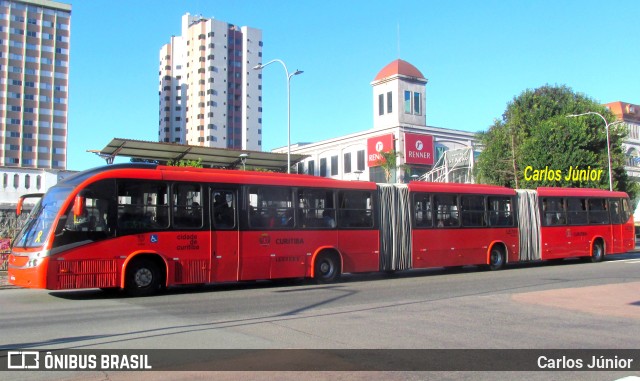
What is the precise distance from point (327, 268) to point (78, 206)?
7642mm

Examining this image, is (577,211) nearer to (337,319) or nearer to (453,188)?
(453,188)

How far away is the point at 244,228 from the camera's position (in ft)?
51.6

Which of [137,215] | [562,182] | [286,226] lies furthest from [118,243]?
[562,182]

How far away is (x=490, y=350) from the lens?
25.7ft

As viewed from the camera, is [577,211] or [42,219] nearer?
[42,219]

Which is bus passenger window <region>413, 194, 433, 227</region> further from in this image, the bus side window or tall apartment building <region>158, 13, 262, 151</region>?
tall apartment building <region>158, 13, 262, 151</region>

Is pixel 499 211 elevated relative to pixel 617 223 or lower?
elevated

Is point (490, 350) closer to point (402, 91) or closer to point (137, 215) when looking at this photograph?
point (137, 215)

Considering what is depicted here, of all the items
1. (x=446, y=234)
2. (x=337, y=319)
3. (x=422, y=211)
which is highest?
(x=422, y=211)

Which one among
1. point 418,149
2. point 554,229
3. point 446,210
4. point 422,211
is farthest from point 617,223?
point 418,149

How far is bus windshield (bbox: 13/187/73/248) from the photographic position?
13.2m

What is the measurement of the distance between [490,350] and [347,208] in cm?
1051

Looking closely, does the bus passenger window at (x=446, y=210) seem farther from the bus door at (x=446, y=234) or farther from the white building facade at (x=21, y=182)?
the white building facade at (x=21, y=182)

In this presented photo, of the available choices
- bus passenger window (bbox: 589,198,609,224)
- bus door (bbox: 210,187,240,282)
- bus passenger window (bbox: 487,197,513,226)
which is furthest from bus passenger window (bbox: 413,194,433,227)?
bus passenger window (bbox: 589,198,609,224)
